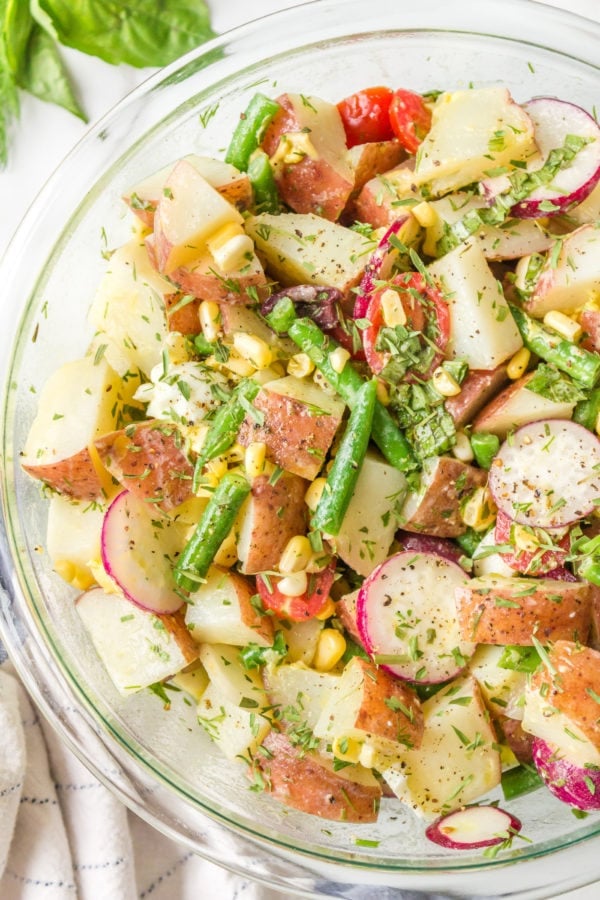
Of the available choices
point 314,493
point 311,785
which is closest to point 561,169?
point 314,493

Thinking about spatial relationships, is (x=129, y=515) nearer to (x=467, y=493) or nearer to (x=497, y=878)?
(x=467, y=493)

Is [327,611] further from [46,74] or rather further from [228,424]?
[46,74]

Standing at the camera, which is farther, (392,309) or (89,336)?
(89,336)

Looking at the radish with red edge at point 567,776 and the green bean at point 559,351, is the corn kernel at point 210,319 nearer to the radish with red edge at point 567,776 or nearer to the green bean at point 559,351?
the green bean at point 559,351

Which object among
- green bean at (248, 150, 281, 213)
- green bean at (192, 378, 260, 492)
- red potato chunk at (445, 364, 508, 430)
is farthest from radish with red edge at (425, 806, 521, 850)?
green bean at (248, 150, 281, 213)

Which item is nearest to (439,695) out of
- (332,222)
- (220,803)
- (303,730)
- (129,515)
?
(303,730)

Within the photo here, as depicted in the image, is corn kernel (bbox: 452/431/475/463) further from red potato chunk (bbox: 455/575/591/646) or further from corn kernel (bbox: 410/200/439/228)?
corn kernel (bbox: 410/200/439/228)
